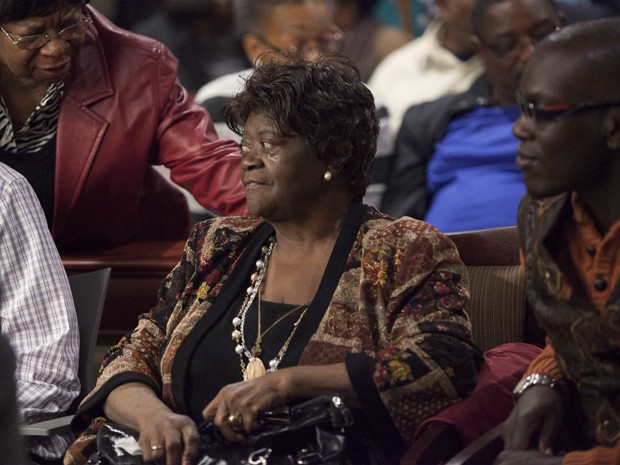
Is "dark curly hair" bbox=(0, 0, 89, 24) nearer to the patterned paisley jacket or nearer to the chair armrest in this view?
the patterned paisley jacket

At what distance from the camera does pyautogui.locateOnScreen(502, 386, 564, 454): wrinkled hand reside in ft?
8.01

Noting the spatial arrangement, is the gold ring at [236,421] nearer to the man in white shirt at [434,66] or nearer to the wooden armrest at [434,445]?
the wooden armrest at [434,445]

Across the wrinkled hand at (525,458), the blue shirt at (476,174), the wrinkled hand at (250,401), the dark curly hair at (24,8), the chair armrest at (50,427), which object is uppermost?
the dark curly hair at (24,8)

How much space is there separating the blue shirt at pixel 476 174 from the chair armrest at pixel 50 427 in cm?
222

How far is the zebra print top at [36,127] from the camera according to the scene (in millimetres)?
3646

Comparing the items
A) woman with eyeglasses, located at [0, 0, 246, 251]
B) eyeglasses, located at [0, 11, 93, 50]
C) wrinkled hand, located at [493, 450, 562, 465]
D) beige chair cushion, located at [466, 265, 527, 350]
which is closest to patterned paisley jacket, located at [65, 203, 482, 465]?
wrinkled hand, located at [493, 450, 562, 465]

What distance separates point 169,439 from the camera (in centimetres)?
262

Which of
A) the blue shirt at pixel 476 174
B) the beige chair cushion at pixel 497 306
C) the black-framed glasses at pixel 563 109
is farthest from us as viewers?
the blue shirt at pixel 476 174

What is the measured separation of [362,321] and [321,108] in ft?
1.54

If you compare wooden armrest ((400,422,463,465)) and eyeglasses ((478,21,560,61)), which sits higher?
wooden armrest ((400,422,463,465))

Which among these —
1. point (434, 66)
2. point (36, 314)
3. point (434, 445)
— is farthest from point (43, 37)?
point (434, 66)

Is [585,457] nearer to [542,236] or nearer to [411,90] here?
[542,236]

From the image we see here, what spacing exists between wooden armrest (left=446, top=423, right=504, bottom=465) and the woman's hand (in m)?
0.54

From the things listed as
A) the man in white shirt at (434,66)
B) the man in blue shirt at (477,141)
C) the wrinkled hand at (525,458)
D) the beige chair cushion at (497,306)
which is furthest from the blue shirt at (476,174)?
the wrinkled hand at (525,458)
